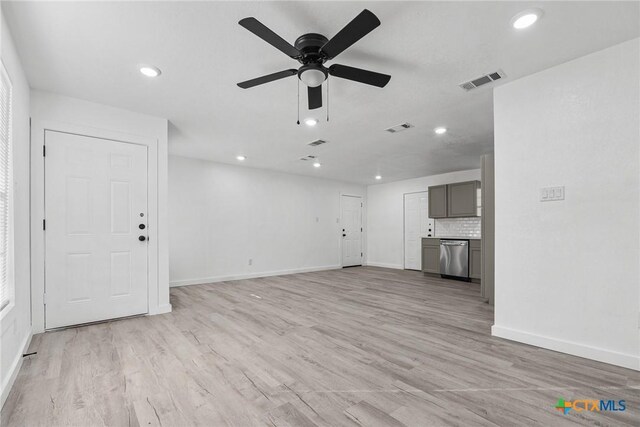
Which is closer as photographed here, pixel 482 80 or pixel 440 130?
pixel 482 80

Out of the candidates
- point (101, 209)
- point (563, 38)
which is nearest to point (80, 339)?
point (101, 209)

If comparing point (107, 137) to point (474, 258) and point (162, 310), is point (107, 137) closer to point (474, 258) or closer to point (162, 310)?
point (162, 310)

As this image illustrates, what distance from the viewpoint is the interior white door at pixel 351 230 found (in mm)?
8656

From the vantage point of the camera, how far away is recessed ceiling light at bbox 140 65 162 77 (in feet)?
8.59

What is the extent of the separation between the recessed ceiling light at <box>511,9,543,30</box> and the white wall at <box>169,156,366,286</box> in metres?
5.54

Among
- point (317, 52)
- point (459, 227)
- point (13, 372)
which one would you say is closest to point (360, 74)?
point (317, 52)

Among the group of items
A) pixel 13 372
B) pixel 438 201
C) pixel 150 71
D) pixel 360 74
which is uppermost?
pixel 150 71

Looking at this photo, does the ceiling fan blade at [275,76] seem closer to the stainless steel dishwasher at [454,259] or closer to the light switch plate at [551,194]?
the light switch plate at [551,194]

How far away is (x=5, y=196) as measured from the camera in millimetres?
2242

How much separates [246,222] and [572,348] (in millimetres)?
5737

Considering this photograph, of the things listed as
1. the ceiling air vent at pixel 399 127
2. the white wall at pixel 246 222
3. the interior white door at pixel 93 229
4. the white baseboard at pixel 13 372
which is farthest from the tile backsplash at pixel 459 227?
the white baseboard at pixel 13 372

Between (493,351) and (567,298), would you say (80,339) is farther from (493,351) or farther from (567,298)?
(567,298)

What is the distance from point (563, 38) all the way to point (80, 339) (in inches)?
193

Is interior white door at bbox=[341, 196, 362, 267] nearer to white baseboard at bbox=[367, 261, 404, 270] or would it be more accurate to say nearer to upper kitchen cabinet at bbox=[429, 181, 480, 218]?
white baseboard at bbox=[367, 261, 404, 270]
